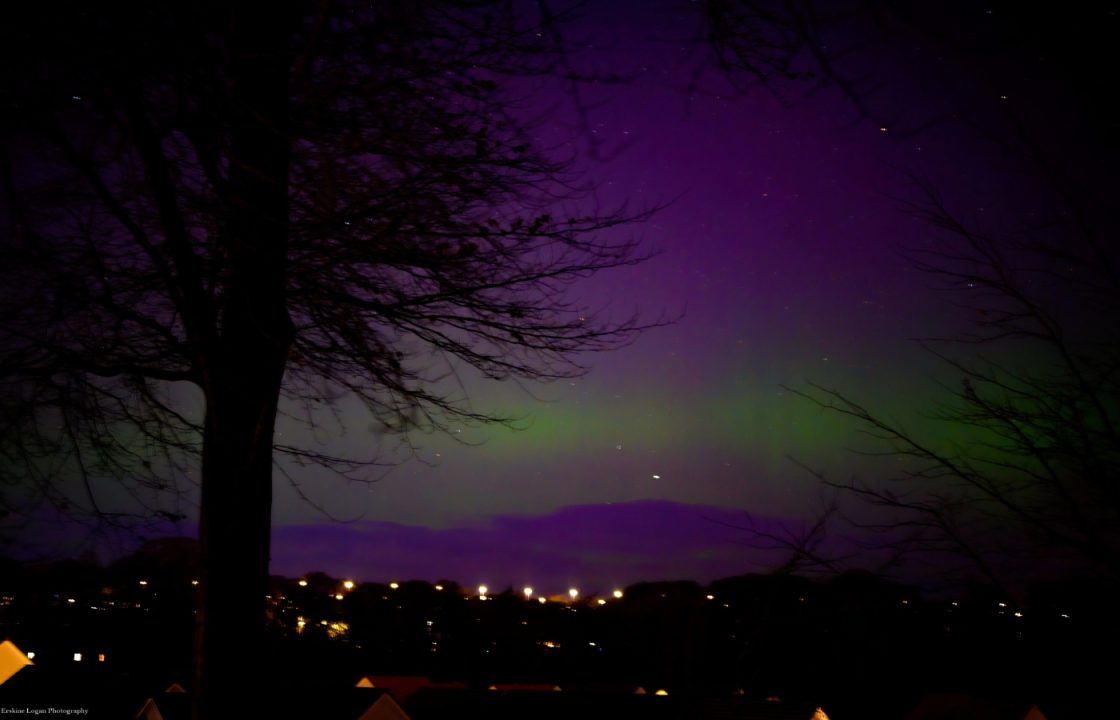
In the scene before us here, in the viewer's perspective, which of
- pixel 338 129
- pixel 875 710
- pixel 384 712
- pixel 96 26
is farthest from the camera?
pixel 875 710

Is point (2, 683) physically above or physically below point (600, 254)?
below

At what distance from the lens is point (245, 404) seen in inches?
167

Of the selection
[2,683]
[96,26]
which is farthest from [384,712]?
[96,26]

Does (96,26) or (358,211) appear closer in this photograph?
(96,26)

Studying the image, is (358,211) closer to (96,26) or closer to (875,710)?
(96,26)

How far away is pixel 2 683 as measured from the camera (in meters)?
11.4

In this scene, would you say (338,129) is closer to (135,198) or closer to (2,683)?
(135,198)

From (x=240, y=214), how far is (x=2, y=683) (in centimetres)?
1178

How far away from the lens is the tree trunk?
3963mm

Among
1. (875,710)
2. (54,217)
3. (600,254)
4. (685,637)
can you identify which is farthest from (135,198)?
(875,710)

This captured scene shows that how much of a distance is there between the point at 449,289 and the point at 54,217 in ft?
7.89

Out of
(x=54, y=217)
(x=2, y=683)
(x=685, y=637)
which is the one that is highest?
(x=54, y=217)

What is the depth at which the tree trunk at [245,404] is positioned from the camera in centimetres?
396

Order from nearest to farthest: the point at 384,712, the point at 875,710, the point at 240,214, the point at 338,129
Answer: the point at 240,214 < the point at 338,129 < the point at 384,712 < the point at 875,710
